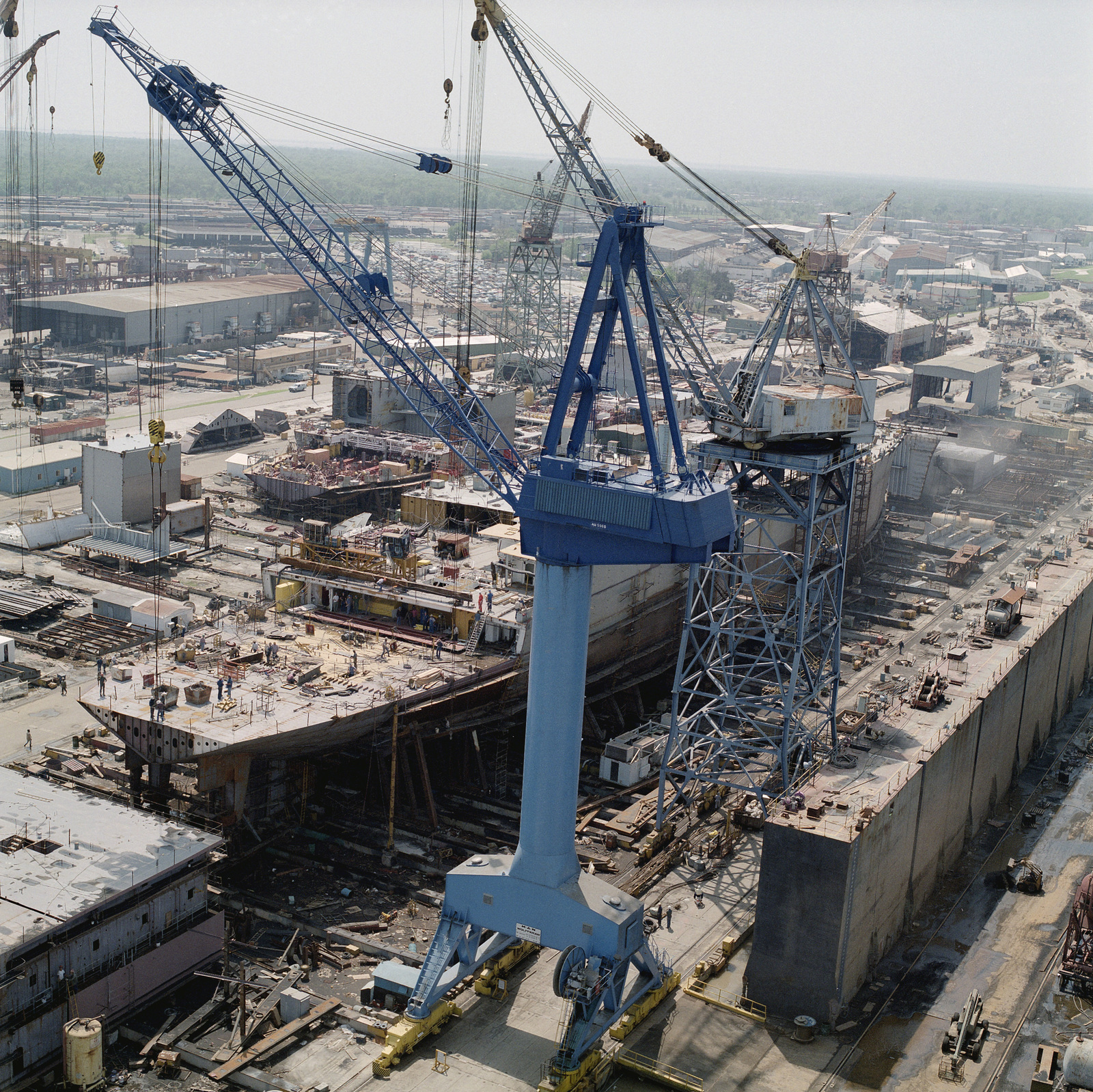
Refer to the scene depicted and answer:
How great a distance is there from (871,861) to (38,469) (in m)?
49.2

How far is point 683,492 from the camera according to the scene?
2909 centimetres

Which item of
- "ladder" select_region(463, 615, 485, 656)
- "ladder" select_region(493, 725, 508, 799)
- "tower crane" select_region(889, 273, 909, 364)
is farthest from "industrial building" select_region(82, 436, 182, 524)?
"tower crane" select_region(889, 273, 909, 364)

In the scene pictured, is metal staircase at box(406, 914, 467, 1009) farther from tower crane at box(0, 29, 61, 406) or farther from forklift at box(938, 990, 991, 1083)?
tower crane at box(0, 29, 61, 406)

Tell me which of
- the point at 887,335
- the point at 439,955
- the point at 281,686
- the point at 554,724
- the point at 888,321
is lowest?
the point at 439,955

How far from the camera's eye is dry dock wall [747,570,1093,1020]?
1217 inches

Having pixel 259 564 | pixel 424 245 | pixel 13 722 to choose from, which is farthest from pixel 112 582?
pixel 424 245

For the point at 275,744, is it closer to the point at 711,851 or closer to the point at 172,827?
the point at 172,827

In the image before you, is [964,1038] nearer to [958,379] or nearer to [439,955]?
[439,955]

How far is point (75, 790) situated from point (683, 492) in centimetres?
1696

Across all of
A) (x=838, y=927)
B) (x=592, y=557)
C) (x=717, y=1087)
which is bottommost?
(x=717, y=1087)

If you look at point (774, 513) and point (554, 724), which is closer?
point (554, 724)

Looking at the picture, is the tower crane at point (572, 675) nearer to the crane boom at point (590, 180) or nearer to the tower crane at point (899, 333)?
the crane boom at point (590, 180)

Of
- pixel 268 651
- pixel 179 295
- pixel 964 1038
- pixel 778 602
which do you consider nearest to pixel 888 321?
pixel 179 295

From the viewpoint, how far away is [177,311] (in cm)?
10756
